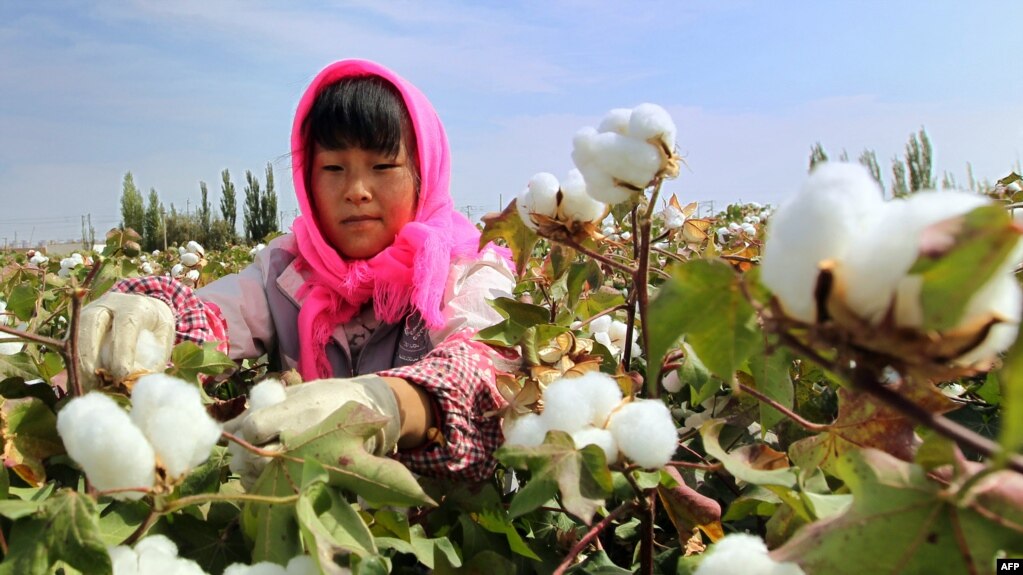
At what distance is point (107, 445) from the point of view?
0.50 meters

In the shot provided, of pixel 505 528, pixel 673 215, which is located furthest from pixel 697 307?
pixel 673 215

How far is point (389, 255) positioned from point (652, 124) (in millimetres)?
1120

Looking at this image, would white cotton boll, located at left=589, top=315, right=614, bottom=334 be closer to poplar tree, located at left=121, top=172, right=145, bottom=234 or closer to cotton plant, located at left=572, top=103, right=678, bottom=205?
cotton plant, located at left=572, top=103, right=678, bottom=205

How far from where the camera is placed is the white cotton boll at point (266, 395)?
792 millimetres

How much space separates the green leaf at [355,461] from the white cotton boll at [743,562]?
0.24 meters

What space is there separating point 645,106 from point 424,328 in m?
1.06

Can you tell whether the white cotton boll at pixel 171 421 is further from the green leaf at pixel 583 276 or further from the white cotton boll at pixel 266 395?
the green leaf at pixel 583 276

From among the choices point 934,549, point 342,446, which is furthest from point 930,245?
point 342,446

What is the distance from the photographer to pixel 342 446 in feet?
2.10

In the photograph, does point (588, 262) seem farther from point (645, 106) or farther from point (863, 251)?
point (863, 251)

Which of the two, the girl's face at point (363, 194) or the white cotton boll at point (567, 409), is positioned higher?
the girl's face at point (363, 194)

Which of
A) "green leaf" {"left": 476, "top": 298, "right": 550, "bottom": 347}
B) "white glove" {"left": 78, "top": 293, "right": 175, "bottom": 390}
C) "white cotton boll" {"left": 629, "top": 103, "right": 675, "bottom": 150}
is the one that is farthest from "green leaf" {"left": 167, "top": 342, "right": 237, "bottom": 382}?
"white cotton boll" {"left": 629, "top": 103, "right": 675, "bottom": 150}

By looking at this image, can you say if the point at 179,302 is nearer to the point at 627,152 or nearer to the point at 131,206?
the point at 627,152

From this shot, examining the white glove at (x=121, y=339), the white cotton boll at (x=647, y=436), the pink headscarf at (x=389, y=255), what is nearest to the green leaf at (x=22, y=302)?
the white glove at (x=121, y=339)
